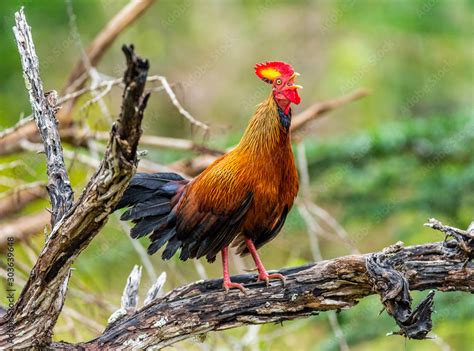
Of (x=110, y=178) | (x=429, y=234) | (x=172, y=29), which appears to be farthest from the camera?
(x=172, y=29)

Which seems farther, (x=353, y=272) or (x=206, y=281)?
(x=206, y=281)

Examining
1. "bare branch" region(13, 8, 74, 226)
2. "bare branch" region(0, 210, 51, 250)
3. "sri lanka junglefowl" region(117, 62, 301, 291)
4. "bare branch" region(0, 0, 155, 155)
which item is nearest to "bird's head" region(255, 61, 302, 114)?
"sri lanka junglefowl" region(117, 62, 301, 291)

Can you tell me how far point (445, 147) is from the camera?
6777 mm

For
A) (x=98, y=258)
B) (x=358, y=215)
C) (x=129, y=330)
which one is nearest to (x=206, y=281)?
(x=129, y=330)

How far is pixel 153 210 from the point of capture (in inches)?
131

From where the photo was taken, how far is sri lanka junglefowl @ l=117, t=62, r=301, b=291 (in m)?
3.21

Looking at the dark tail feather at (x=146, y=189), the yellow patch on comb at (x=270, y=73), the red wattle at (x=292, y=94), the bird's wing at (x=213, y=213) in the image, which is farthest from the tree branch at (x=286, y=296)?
the yellow patch on comb at (x=270, y=73)

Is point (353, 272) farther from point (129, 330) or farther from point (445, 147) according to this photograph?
point (445, 147)

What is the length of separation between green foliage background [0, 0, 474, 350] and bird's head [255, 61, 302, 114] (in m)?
1.60

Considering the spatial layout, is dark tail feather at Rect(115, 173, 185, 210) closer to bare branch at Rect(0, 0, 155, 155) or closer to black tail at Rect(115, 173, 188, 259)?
black tail at Rect(115, 173, 188, 259)

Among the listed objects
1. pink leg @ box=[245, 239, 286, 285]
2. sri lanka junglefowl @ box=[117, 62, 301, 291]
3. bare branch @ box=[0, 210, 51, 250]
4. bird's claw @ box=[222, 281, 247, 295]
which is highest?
bare branch @ box=[0, 210, 51, 250]

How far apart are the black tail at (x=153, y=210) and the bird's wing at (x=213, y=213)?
2.2 inches

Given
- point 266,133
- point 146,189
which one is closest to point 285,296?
point 266,133

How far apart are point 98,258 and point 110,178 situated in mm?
4122
